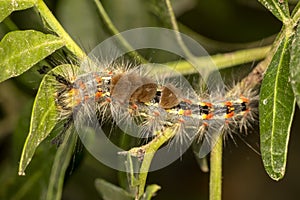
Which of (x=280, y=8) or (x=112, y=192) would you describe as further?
(x=112, y=192)

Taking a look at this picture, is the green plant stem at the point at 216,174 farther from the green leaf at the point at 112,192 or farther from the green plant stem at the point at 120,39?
the green plant stem at the point at 120,39

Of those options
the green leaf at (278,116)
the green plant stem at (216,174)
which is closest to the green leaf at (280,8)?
the green leaf at (278,116)

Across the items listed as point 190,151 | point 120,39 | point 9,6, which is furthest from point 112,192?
point 190,151

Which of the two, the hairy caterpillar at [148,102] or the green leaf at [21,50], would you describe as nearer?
the green leaf at [21,50]

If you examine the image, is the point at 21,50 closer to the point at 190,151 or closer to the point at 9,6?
the point at 9,6

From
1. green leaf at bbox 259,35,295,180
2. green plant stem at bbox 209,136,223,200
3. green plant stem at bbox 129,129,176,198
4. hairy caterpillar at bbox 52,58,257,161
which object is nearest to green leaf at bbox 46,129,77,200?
hairy caterpillar at bbox 52,58,257,161

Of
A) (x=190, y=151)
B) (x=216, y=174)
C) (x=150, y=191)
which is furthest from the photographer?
(x=190, y=151)
